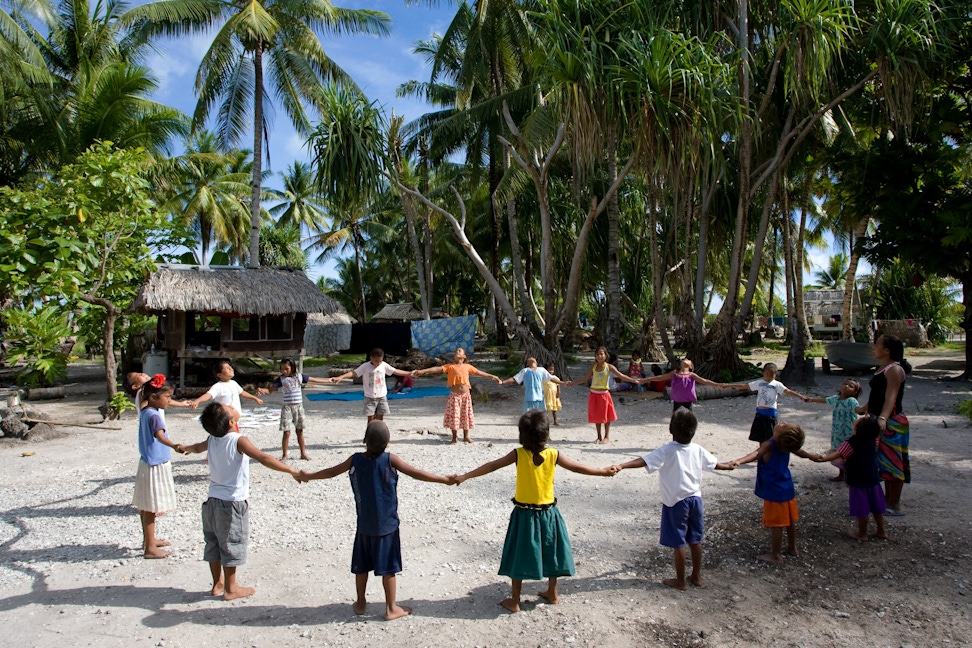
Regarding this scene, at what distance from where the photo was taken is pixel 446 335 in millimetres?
21812

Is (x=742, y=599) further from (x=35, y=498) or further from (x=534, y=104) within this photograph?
(x=534, y=104)

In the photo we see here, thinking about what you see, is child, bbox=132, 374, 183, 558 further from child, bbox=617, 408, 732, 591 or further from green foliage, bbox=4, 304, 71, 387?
green foliage, bbox=4, 304, 71, 387

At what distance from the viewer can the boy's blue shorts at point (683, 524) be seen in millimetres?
4137

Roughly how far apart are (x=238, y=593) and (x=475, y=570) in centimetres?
163

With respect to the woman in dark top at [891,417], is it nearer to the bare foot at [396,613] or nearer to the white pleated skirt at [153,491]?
the bare foot at [396,613]

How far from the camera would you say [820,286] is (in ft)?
154

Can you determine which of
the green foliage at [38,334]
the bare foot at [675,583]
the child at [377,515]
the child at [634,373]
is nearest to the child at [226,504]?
the child at [377,515]

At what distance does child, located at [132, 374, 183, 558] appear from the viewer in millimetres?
4859

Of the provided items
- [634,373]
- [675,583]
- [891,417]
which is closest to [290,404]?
[675,583]

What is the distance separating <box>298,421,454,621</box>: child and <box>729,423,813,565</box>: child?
248 centimetres

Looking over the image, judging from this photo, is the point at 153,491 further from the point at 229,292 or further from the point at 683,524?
the point at 229,292

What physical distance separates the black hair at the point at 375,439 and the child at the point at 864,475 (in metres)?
3.41

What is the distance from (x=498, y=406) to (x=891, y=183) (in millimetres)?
10299

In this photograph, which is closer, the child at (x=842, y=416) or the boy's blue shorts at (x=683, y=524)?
the boy's blue shorts at (x=683, y=524)
